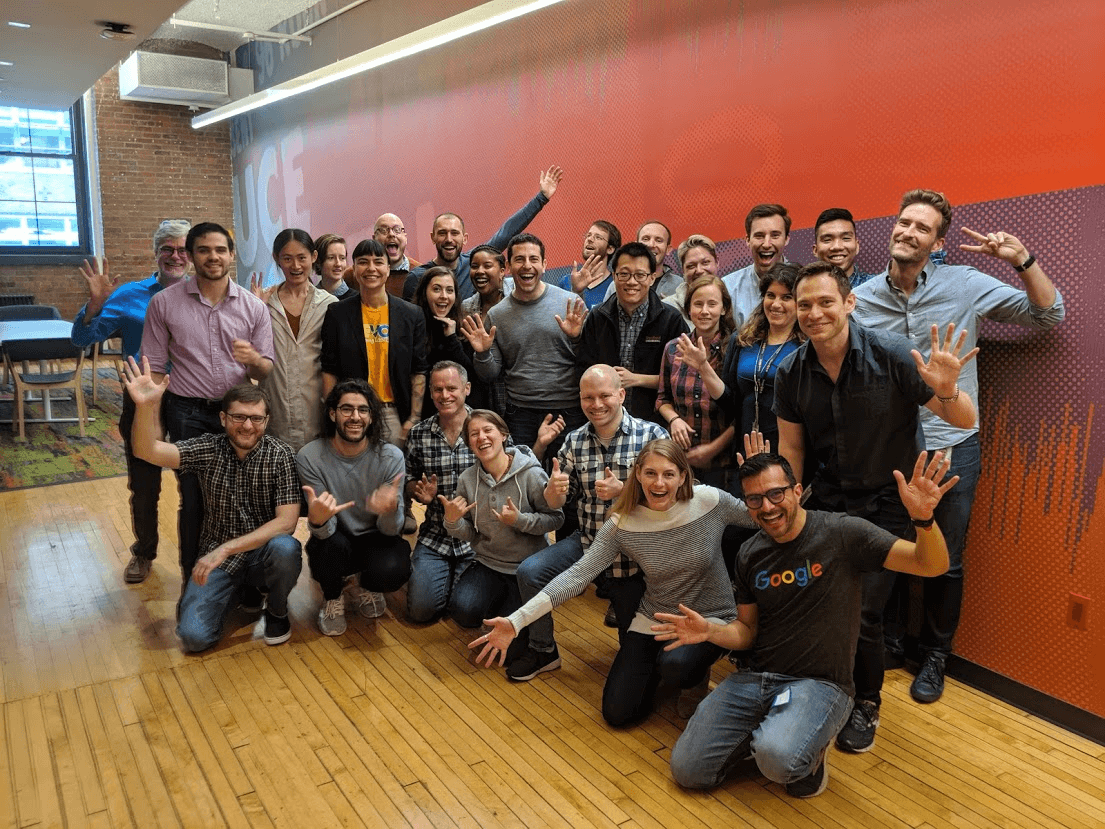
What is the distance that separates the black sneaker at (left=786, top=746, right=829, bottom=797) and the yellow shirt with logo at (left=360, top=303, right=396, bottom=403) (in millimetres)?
2495

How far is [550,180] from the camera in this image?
524cm

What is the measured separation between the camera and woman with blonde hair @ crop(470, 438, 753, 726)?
10.3 ft

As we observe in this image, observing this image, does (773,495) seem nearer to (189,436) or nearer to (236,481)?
(236,481)

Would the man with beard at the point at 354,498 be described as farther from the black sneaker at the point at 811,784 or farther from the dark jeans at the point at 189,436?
the black sneaker at the point at 811,784

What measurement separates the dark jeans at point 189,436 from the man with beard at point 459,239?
1294 mm

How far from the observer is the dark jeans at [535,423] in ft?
14.2

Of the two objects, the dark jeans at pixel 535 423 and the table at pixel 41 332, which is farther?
the table at pixel 41 332

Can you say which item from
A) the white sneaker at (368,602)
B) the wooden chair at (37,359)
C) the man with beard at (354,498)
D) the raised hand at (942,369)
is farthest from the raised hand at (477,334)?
the wooden chair at (37,359)

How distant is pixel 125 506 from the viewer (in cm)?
596

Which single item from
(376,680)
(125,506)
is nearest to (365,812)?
(376,680)

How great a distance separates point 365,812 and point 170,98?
1089 cm

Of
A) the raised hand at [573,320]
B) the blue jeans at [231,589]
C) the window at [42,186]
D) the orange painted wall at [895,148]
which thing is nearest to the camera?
the orange painted wall at [895,148]

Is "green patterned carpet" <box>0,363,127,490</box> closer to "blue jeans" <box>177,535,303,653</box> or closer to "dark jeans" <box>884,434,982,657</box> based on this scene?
"blue jeans" <box>177,535,303,653</box>

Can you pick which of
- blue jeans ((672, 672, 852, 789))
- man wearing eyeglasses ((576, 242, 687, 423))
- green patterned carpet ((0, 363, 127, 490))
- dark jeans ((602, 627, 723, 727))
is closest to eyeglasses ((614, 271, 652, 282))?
man wearing eyeglasses ((576, 242, 687, 423))
